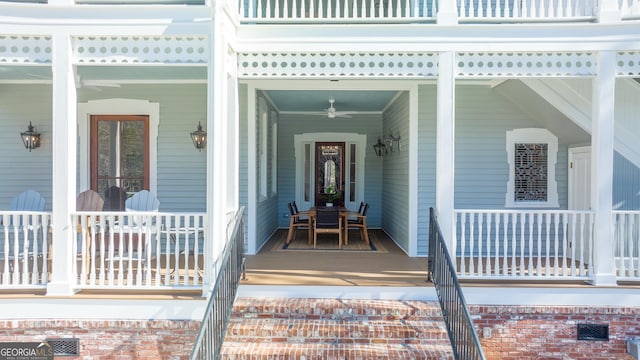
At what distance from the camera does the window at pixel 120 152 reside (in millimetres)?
7402

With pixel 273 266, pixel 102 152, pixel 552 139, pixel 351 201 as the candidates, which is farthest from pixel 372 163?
pixel 102 152

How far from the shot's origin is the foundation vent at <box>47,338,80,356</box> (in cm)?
483

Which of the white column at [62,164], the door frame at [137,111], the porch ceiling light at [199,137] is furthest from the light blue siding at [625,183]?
the white column at [62,164]

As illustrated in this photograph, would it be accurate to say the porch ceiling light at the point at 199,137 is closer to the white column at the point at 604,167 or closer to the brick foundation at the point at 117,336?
the brick foundation at the point at 117,336

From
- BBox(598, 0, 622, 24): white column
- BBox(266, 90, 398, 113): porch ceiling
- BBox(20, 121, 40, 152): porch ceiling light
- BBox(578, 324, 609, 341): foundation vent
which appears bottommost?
BBox(578, 324, 609, 341): foundation vent

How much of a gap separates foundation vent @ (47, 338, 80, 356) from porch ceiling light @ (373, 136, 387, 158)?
7.17 meters

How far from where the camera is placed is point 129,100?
7.38 meters

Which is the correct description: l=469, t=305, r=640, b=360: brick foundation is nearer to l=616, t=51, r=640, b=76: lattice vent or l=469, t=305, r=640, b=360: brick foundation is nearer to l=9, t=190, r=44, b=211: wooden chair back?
l=616, t=51, r=640, b=76: lattice vent

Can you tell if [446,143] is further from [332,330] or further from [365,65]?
[332,330]

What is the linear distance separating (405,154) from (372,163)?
3.14 m

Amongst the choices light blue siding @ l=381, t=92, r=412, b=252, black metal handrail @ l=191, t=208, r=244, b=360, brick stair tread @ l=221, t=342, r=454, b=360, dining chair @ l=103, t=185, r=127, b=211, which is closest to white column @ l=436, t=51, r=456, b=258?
brick stair tread @ l=221, t=342, r=454, b=360

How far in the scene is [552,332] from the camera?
5031mm

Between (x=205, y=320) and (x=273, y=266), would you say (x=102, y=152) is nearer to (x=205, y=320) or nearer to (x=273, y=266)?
(x=273, y=266)

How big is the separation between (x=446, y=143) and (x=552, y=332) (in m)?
2.46
